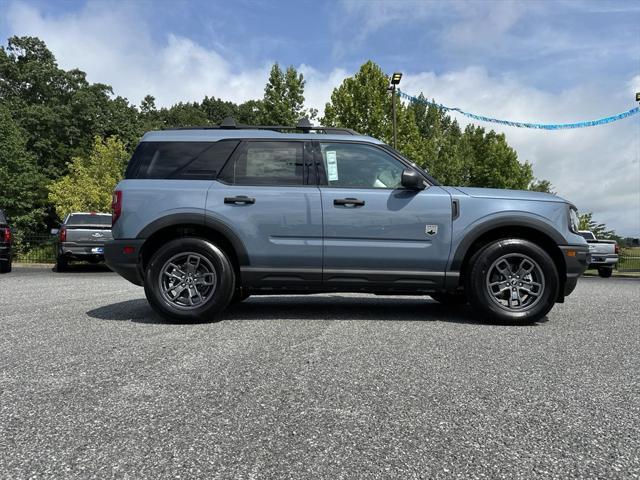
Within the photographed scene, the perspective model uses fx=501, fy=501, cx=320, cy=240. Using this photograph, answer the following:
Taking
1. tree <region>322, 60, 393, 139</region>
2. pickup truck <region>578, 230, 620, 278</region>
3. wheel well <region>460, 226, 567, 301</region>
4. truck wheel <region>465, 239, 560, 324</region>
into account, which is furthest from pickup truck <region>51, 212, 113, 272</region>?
pickup truck <region>578, 230, 620, 278</region>

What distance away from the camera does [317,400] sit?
8.68 ft

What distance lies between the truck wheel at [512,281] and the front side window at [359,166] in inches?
46.3

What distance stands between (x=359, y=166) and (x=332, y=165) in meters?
0.28

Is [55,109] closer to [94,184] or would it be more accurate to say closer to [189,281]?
[94,184]

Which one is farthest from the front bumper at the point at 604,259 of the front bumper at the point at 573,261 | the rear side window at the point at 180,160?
the rear side window at the point at 180,160

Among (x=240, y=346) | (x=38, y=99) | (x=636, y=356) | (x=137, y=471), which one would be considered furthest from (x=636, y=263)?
(x=38, y=99)

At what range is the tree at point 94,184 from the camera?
31.5 m

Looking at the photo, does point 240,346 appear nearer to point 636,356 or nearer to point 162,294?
point 162,294

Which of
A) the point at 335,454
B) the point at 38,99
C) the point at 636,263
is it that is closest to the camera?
the point at 335,454

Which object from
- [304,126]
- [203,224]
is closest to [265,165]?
[304,126]

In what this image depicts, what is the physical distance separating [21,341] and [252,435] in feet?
9.16

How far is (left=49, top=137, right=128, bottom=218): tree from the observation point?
104 feet

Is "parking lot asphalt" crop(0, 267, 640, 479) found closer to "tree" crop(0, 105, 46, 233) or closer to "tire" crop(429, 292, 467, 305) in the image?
"tire" crop(429, 292, 467, 305)

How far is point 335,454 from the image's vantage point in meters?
2.02
